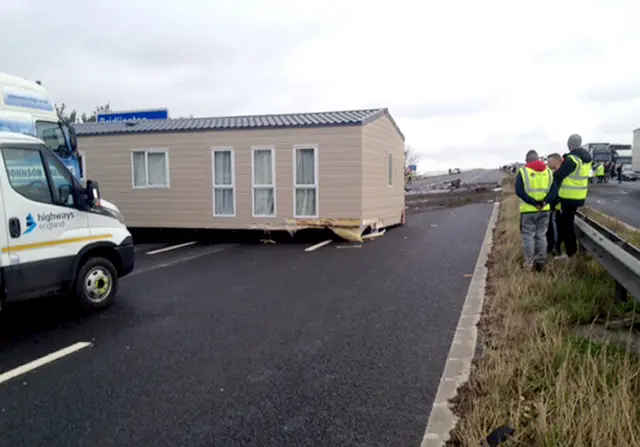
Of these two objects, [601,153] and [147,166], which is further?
[601,153]

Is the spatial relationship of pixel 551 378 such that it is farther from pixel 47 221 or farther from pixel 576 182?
pixel 47 221

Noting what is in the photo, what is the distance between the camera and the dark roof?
13.3 m

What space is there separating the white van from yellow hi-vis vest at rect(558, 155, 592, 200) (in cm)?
669

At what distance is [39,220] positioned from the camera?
5852 millimetres

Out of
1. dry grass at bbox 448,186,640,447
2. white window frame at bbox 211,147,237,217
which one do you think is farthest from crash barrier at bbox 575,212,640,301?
white window frame at bbox 211,147,237,217

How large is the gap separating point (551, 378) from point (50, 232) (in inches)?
215

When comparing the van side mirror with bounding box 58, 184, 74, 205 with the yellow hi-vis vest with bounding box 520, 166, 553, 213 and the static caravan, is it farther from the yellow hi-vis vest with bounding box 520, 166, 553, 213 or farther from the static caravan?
the static caravan

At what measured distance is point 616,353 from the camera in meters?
3.99

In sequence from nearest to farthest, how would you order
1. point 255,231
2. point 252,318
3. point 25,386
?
1. point 25,386
2. point 252,318
3. point 255,231

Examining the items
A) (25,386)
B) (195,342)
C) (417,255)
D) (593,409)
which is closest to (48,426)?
(25,386)

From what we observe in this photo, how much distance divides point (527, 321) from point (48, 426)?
4.29 m

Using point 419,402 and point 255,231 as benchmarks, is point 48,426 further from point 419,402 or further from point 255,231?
point 255,231

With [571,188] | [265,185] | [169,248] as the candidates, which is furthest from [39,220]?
[265,185]

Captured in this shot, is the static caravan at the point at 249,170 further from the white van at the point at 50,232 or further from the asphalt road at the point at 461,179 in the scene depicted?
the asphalt road at the point at 461,179
